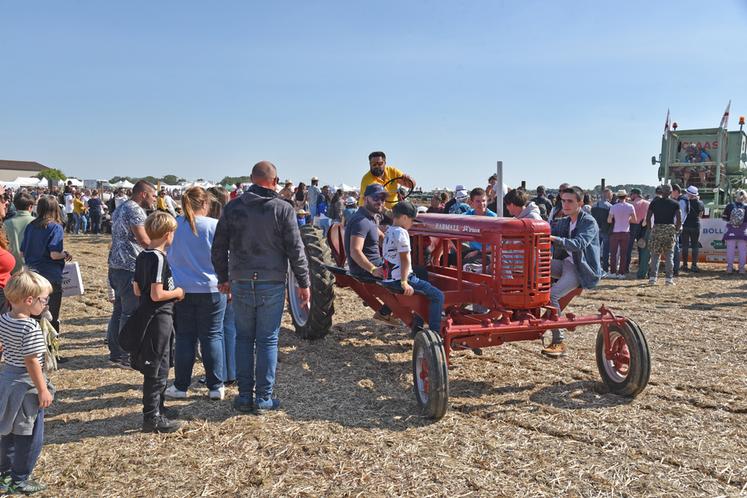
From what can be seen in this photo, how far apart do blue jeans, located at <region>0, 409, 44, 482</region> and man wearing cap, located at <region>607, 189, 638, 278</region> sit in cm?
1039

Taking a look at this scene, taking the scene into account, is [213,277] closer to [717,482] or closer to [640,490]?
[640,490]

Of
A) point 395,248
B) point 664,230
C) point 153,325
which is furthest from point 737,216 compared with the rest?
point 153,325

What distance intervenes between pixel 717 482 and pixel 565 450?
78 cm

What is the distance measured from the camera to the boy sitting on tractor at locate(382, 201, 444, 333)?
4.55 m

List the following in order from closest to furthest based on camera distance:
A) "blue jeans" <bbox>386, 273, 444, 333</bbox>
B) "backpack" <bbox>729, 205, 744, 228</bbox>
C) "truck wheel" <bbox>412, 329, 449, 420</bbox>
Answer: "truck wheel" <bbox>412, 329, 449, 420</bbox>
"blue jeans" <bbox>386, 273, 444, 333</bbox>
"backpack" <bbox>729, 205, 744, 228</bbox>

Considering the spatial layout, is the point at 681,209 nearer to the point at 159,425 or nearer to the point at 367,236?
the point at 367,236

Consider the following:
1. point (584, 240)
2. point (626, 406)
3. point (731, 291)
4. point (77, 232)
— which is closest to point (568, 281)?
point (584, 240)

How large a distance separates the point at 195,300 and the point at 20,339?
1465 millimetres

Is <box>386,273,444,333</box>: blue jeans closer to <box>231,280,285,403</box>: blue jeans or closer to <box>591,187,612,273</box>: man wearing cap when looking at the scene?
<box>231,280,285,403</box>: blue jeans

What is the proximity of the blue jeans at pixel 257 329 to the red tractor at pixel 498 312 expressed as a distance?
47 centimetres

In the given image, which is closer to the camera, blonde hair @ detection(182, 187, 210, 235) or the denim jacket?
blonde hair @ detection(182, 187, 210, 235)

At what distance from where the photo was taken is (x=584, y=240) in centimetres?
518

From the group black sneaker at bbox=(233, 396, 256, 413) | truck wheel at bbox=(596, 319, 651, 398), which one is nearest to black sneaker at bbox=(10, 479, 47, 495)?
black sneaker at bbox=(233, 396, 256, 413)

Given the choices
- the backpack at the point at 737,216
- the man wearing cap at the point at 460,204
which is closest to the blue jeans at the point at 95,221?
the man wearing cap at the point at 460,204
